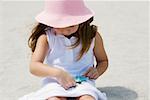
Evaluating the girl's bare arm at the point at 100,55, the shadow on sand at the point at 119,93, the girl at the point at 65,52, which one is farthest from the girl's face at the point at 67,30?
the shadow on sand at the point at 119,93

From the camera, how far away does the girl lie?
2.08m

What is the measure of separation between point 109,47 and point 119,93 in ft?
2.13

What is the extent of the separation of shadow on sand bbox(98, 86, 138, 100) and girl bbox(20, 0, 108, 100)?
16cm

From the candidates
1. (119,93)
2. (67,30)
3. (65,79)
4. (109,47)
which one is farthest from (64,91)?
(109,47)

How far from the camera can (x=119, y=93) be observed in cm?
239

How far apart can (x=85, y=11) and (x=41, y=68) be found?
1.05ft

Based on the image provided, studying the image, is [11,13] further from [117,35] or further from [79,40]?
[79,40]

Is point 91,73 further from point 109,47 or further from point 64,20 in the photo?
point 109,47

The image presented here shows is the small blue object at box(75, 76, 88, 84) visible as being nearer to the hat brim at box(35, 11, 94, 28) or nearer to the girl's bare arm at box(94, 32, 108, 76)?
the girl's bare arm at box(94, 32, 108, 76)

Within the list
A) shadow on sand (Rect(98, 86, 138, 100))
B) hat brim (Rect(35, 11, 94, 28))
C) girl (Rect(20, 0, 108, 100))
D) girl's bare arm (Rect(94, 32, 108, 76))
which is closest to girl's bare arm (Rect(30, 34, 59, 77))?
A: girl (Rect(20, 0, 108, 100))

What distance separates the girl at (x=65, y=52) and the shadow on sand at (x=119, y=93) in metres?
0.16

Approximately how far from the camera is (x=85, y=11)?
2115mm

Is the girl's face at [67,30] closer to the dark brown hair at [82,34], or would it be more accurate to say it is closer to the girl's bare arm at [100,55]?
the dark brown hair at [82,34]

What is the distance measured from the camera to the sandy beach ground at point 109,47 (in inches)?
96.7
